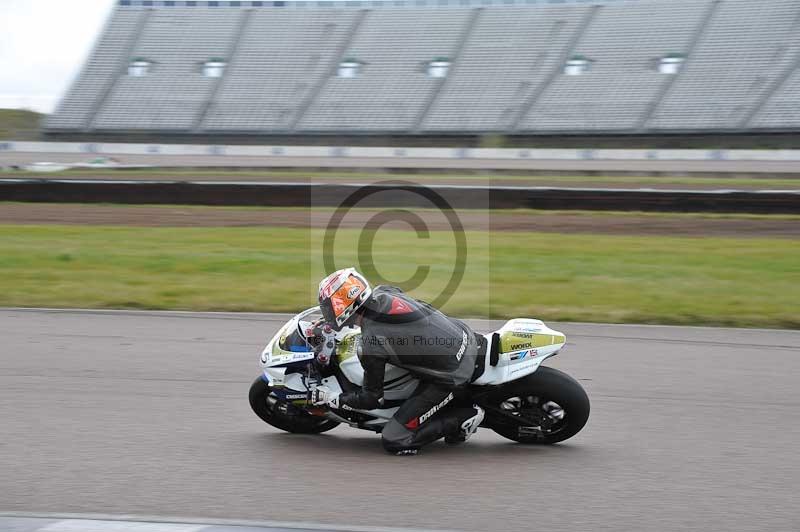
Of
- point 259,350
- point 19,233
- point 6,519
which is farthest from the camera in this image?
point 19,233

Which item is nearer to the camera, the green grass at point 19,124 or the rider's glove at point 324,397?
the rider's glove at point 324,397

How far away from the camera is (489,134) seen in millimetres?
42375

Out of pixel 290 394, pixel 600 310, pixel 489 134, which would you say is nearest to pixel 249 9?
pixel 489 134

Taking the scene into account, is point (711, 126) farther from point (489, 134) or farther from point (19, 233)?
point (19, 233)

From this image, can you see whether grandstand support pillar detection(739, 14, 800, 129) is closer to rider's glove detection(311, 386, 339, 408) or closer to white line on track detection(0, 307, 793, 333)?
white line on track detection(0, 307, 793, 333)

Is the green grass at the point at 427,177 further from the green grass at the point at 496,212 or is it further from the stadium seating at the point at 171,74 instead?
the stadium seating at the point at 171,74

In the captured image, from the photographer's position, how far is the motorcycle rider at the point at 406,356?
17.8ft

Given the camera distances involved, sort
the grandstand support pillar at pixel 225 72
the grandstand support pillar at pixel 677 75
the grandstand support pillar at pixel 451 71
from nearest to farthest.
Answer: the grandstand support pillar at pixel 677 75 → the grandstand support pillar at pixel 451 71 → the grandstand support pillar at pixel 225 72

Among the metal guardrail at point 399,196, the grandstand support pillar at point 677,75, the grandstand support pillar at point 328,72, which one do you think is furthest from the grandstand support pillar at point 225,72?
the metal guardrail at point 399,196

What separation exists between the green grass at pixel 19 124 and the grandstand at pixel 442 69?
1.11 meters

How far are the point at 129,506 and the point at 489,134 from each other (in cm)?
3889

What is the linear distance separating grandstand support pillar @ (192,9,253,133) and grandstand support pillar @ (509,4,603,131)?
15854 mm

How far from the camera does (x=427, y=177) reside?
29812mm

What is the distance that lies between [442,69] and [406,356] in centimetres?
4300
